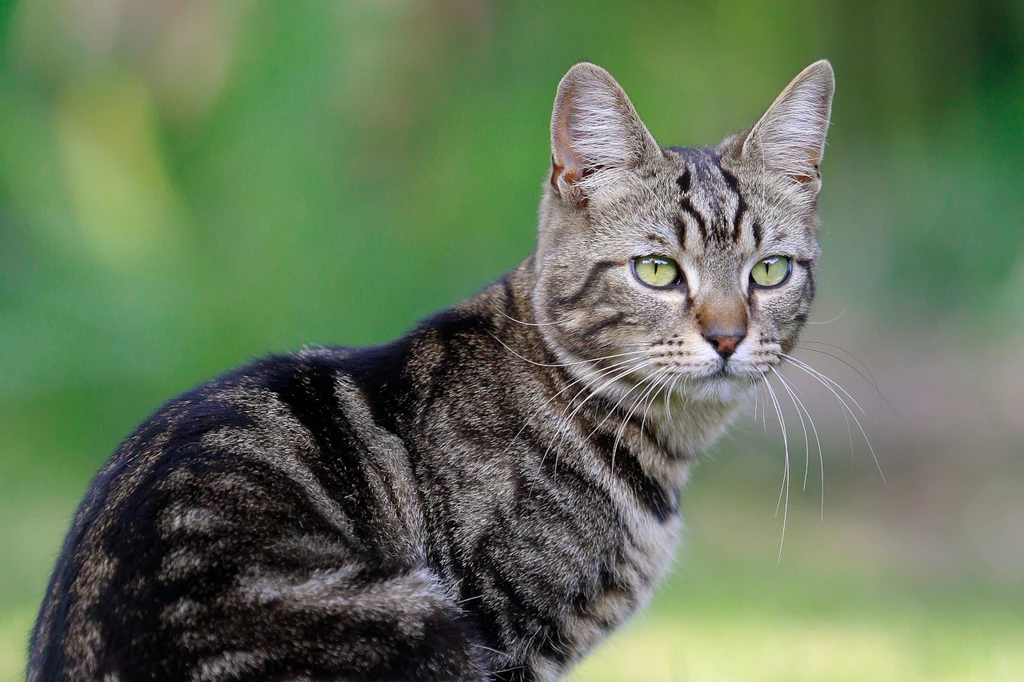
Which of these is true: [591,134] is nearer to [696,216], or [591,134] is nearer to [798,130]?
[696,216]

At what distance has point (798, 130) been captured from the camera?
275 cm

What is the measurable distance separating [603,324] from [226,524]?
3.42ft

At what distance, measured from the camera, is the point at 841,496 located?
5.37 metres

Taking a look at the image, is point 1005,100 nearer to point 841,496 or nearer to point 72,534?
point 841,496

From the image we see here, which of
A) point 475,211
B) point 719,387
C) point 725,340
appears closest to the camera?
point 725,340

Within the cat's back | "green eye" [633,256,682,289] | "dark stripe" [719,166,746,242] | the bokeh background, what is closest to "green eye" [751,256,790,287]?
"dark stripe" [719,166,746,242]

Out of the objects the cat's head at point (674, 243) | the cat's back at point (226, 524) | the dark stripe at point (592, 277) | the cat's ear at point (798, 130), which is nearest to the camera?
the cat's back at point (226, 524)

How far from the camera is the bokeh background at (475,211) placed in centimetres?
497

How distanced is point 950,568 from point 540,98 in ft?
10.8

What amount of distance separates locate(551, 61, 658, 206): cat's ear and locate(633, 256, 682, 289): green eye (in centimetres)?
27

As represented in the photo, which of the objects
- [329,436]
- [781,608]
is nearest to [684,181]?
[329,436]

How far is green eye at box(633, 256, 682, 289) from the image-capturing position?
250 cm

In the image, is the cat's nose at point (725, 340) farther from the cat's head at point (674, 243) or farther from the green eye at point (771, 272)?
the green eye at point (771, 272)

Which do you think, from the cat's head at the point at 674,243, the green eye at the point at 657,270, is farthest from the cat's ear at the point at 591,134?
the green eye at the point at 657,270
